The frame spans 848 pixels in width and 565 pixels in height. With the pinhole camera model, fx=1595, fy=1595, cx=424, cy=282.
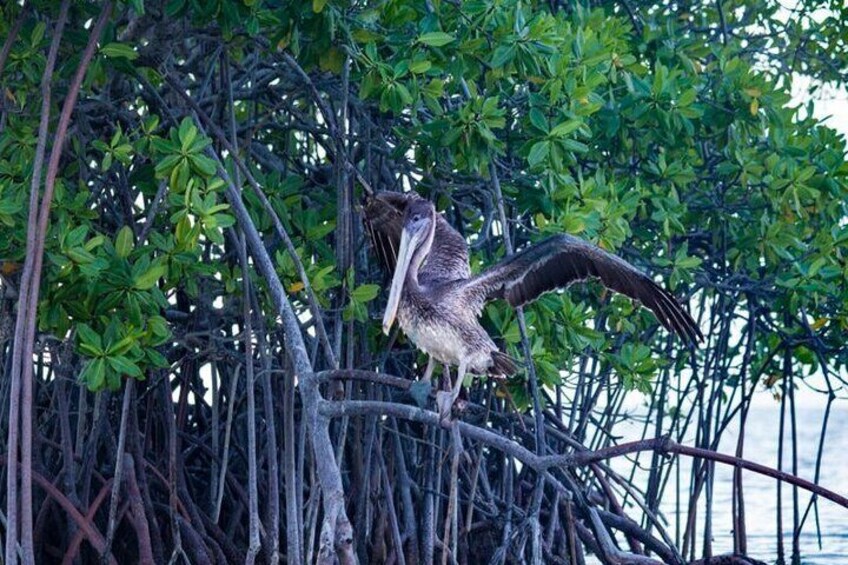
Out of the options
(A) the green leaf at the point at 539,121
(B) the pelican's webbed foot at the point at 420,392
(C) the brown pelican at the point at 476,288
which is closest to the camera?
(B) the pelican's webbed foot at the point at 420,392

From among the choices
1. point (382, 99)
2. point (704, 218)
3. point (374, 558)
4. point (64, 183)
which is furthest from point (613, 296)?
point (64, 183)

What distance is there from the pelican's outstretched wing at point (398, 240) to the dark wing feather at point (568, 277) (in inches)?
7.9

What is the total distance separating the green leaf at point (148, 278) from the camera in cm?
537

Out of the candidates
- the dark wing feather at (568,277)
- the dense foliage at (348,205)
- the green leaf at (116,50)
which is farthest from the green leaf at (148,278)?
the dark wing feather at (568,277)

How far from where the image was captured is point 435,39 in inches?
228

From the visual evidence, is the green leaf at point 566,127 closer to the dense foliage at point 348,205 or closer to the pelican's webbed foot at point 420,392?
the dense foliage at point 348,205

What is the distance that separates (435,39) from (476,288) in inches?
36.7

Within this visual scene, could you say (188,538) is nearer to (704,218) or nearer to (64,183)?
(64,183)

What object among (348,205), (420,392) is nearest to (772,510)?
(348,205)

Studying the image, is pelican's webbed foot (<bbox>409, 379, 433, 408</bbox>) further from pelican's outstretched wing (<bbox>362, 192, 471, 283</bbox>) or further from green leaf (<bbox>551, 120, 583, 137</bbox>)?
A: green leaf (<bbox>551, 120, 583, 137</bbox>)

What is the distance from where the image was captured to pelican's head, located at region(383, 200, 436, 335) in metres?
5.58

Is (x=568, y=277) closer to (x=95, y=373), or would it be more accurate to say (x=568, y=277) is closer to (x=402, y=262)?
(x=402, y=262)

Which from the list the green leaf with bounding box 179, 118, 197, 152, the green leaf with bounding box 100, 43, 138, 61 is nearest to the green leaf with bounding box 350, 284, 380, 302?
the green leaf with bounding box 179, 118, 197, 152

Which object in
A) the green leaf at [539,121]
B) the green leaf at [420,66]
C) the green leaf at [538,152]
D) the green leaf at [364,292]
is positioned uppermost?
the green leaf at [420,66]
